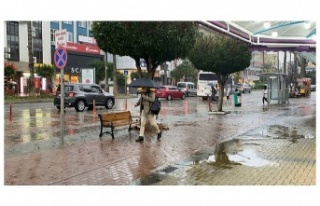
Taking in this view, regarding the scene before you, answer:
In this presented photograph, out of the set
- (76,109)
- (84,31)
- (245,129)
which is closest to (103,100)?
(76,109)

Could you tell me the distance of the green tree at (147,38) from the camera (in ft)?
38.0

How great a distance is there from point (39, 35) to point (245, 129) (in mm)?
36903

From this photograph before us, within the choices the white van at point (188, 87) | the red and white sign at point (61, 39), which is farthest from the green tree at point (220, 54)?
the white van at point (188, 87)

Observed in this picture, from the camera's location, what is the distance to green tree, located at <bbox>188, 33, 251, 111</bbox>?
18.8 m

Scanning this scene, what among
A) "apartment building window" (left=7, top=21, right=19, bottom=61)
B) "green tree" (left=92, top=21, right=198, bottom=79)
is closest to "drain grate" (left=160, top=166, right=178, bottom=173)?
"green tree" (left=92, top=21, right=198, bottom=79)

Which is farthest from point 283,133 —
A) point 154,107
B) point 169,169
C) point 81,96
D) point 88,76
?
point 88,76

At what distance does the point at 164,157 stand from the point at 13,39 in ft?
126

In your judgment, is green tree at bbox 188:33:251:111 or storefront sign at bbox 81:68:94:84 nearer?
green tree at bbox 188:33:251:111

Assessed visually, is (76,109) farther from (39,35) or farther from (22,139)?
(39,35)

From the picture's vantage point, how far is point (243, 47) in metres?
18.8

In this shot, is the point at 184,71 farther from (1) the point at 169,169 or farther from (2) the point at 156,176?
(2) the point at 156,176

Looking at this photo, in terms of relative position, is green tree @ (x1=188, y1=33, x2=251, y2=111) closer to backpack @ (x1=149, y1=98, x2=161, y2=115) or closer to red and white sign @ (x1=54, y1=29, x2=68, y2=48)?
backpack @ (x1=149, y1=98, x2=161, y2=115)

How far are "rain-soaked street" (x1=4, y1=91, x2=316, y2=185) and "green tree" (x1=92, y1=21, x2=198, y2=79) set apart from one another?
261cm

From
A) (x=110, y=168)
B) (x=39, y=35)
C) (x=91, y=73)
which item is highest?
(x=39, y=35)
